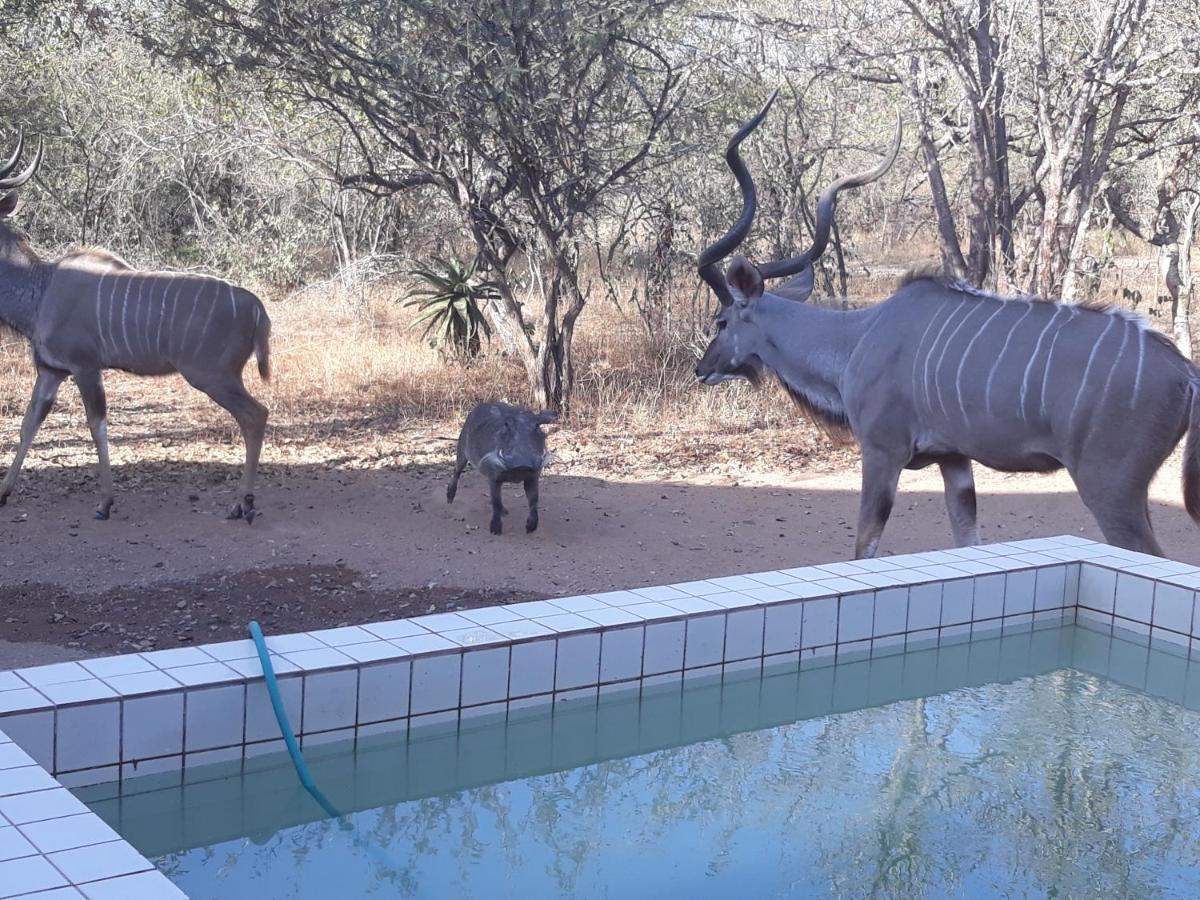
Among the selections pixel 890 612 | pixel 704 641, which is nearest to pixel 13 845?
pixel 704 641


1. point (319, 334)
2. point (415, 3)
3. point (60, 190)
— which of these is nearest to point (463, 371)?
point (319, 334)

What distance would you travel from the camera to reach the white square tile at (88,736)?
9.63 feet

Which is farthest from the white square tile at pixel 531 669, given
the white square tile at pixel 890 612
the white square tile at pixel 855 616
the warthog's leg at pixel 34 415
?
the warthog's leg at pixel 34 415

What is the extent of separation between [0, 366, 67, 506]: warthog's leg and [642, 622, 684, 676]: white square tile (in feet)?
15.8

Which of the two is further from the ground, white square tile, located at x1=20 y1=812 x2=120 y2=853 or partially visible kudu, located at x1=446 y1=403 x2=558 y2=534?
white square tile, located at x1=20 y1=812 x2=120 y2=853

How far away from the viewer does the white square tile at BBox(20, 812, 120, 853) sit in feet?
7.21

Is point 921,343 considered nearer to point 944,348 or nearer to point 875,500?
point 944,348

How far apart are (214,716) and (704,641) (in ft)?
4.47

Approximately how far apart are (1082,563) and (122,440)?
22.3 ft

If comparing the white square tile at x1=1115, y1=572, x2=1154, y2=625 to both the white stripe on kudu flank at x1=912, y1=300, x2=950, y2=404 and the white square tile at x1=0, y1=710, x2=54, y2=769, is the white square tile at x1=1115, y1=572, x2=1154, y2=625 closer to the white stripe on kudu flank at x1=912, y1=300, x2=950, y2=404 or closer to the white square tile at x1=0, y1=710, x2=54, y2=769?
the white stripe on kudu flank at x1=912, y1=300, x2=950, y2=404

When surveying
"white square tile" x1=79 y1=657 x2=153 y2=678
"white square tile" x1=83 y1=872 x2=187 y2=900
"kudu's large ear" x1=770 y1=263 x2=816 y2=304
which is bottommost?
"white square tile" x1=79 y1=657 x2=153 y2=678

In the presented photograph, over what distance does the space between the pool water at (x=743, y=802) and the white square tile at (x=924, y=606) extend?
148mm

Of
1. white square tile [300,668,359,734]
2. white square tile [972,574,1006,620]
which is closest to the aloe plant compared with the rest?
white square tile [972,574,1006,620]

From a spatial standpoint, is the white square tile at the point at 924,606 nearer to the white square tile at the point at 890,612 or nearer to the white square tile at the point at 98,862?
the white square tile at the point at 890,612
